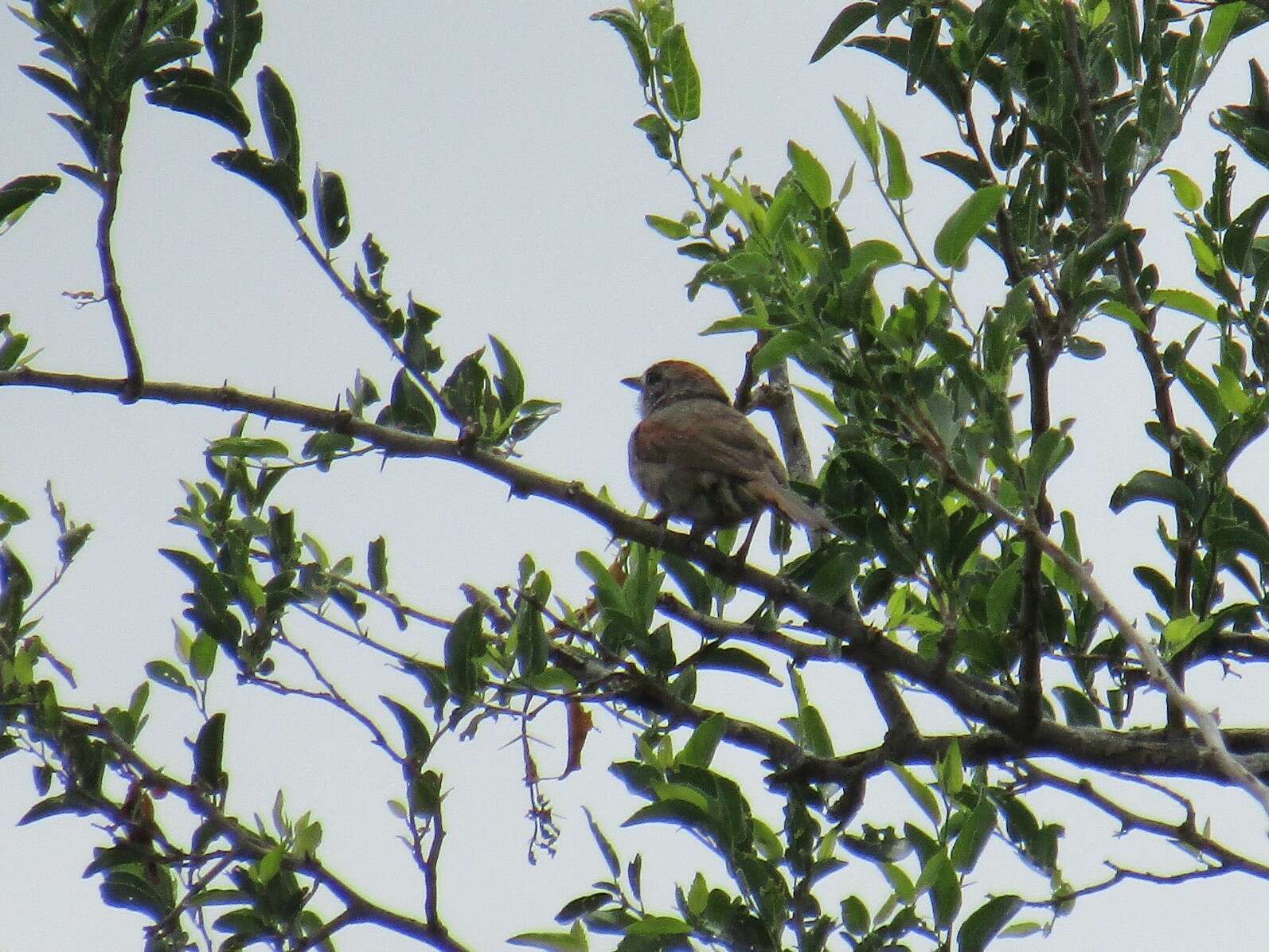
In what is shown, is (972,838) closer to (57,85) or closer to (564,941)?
(564,941)

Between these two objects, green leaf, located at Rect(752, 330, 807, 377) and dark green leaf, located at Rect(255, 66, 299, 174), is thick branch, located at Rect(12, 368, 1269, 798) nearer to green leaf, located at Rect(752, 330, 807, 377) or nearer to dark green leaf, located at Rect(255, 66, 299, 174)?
green leaf, located at Rect(752, 330, 807, 377)

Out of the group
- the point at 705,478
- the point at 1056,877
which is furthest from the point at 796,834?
the point at 705,478

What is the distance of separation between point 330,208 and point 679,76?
1.25 metres

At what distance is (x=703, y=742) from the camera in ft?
11.9

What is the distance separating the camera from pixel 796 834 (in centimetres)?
353

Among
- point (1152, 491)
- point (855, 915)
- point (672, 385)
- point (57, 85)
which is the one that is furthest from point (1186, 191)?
point (672, 385)

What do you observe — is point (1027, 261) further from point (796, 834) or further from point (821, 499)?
point (796, 834)

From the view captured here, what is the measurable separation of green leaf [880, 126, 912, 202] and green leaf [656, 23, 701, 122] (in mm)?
1037

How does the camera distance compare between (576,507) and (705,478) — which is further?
(705,478)

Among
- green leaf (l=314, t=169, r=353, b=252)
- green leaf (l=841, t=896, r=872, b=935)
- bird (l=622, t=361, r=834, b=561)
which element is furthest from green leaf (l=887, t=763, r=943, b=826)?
green leaf (l=314, t=169, r=353, b=252)

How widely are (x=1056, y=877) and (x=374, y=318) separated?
7.17 feet

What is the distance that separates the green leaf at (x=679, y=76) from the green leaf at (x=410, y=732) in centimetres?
190

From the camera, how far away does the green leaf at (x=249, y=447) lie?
12.9ft

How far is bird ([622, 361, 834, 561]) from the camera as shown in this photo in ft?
17.3
